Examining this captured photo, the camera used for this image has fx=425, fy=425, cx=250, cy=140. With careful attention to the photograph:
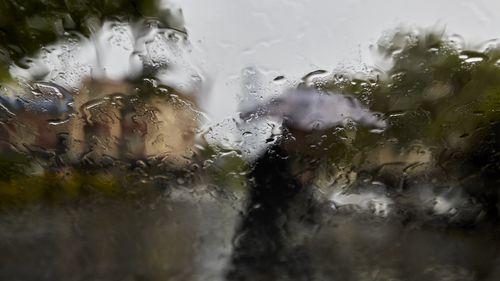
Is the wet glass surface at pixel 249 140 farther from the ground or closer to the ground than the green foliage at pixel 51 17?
closer to the ground

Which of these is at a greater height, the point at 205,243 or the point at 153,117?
the point at 153,117

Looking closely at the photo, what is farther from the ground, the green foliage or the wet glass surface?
the green foliage

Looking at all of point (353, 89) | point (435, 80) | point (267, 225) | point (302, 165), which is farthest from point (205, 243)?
point (435, 80)

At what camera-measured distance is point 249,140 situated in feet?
2.47

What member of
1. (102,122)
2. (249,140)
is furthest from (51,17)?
(249,140)

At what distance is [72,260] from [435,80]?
74 cm

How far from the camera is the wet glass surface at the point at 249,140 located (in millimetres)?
684

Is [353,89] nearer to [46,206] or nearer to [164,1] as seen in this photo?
[164,1]

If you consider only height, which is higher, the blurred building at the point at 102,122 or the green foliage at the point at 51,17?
the green foliage at the point at 51,17

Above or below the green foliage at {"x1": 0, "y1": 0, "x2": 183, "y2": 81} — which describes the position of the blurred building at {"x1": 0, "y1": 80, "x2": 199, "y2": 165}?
below

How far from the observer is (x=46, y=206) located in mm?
771

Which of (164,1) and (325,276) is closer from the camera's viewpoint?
(164,1)

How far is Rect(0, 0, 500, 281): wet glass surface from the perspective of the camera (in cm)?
68

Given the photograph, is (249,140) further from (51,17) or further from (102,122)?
(51,17)
